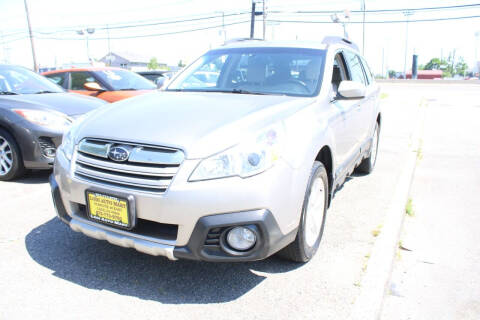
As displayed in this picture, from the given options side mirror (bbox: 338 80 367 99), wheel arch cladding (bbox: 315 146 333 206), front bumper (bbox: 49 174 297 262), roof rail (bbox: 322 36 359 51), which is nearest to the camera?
front bumper (bbox: 49 174 297 262)

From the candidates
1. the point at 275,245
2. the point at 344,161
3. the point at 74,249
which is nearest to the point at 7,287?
the point at 74,249

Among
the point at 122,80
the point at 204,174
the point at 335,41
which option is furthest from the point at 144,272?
the point at 122,80

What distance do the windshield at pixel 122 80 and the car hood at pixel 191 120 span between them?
485 centimetres

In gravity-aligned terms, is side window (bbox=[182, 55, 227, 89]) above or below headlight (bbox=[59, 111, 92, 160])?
above

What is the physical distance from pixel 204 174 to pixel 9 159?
148 inches

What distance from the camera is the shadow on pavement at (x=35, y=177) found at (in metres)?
5.23

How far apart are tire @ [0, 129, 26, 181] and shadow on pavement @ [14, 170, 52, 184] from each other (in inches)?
5.7

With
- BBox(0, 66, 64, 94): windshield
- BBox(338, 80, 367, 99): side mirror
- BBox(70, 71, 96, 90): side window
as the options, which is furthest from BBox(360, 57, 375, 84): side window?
BBox(70, 71, 96, 90): side window

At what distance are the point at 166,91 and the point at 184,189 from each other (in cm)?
191

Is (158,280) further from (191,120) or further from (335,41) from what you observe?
(335,41)

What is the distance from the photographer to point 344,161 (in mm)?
3994

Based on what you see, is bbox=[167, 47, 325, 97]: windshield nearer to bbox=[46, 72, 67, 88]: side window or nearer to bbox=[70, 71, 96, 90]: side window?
bbox=[70, 71, 96, 90]: side window

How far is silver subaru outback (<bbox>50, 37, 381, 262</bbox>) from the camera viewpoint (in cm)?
241

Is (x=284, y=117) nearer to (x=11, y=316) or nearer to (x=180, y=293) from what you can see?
(x=180, y=293)
